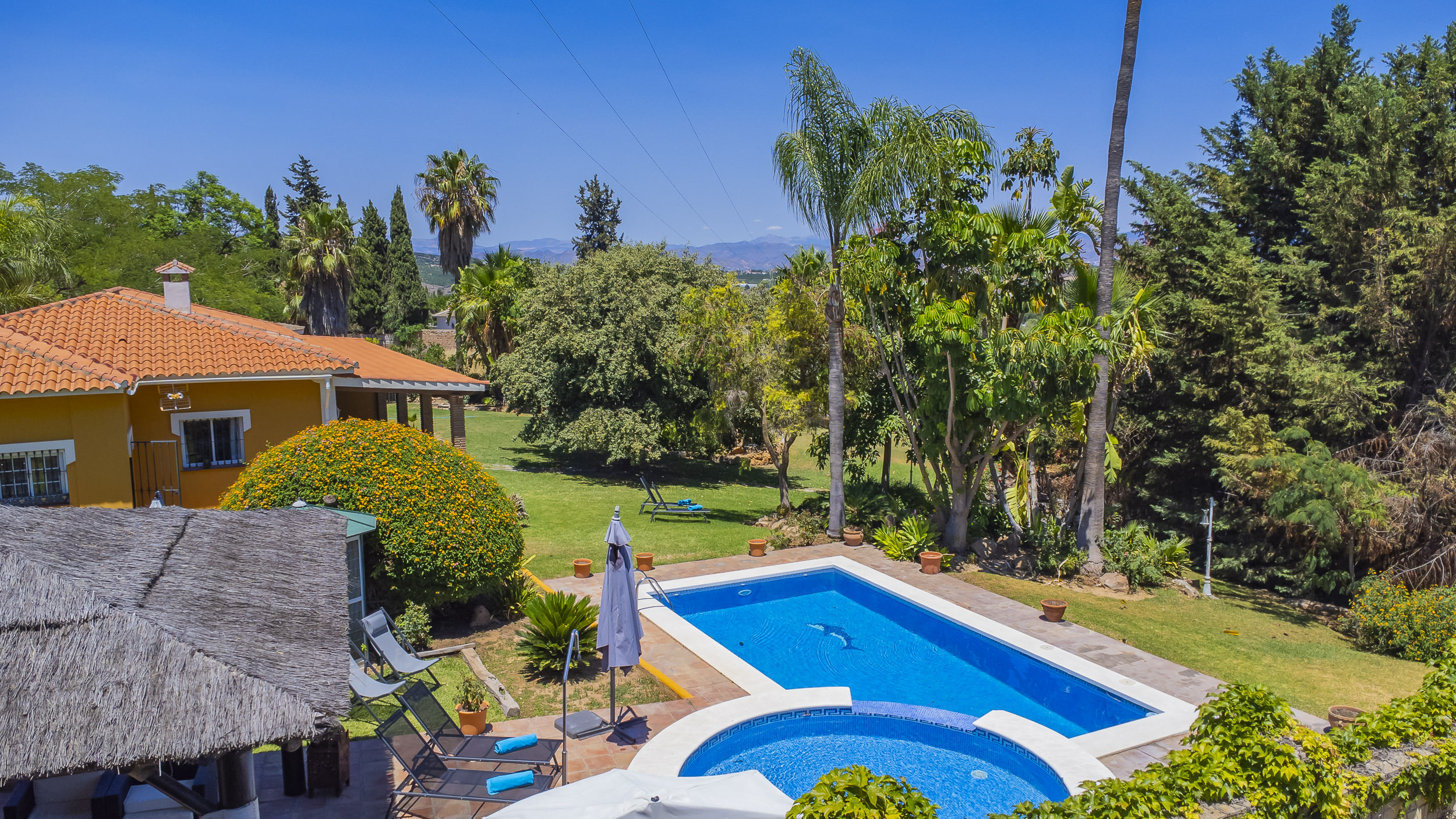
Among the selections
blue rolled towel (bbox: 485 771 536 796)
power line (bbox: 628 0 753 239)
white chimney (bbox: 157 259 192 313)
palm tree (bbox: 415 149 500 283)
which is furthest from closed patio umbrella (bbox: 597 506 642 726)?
palm tree (bbox: 415 149 500 283)

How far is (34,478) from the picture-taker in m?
12.8

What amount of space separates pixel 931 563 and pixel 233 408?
46.9 feet

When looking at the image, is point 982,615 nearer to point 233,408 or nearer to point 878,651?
point 878,651

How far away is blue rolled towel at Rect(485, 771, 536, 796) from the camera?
7.72 meters

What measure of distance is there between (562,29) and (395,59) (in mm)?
7250

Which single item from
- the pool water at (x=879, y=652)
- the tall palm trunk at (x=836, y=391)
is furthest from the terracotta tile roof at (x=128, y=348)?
the tall palm trunk at (x=836, y=391)

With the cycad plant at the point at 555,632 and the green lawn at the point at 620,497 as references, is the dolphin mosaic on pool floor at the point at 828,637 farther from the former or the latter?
the cycad plant at the point at 555,632

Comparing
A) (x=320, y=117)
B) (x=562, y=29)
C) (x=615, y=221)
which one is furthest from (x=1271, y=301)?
(x=615, y=221)

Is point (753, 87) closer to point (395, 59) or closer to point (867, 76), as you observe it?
point (867, 76)

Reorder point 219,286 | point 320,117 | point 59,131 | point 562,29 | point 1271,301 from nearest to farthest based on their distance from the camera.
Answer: point 562,29 → point 1271,301 → point 320,117 → point 59,131 → point 219,286

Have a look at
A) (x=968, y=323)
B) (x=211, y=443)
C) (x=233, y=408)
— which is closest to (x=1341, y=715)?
(x=968, y=323)

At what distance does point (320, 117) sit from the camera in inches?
1165

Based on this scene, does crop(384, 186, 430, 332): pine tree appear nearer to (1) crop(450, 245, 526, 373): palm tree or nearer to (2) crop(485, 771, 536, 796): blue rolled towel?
(1) crop(450, 245, 526, 373): palm tree

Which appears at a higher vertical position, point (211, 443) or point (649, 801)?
point (211, 443)
